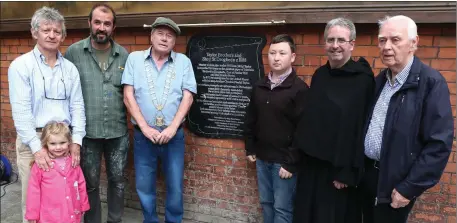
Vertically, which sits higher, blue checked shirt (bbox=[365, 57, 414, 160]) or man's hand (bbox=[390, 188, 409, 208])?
blue checked shirt (bbox=[365, 57, 414, 160])

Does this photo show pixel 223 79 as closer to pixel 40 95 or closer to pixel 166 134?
pixel 166 134

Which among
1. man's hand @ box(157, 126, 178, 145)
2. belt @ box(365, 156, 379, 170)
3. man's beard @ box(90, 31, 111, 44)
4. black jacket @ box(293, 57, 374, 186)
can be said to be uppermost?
man's beard @ box(90, 31, 111, 44)

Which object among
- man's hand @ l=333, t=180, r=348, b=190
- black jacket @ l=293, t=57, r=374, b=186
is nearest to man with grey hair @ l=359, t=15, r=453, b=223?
black jacket @ l=293, t=57, r=374, b=186

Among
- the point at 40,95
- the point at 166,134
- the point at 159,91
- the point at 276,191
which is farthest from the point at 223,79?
the point at 40,95

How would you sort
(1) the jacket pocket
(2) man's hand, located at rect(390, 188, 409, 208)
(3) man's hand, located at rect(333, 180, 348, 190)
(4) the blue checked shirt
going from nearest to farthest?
1. (2) man's hand, located at rect(390, 188, 409, 208)
2. (4) the blue checked shirt
3. (3) man's hand, located at rect(333, 180, 348, 190)
4. (1) the jacket pocket

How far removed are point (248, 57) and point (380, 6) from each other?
1.13 meters

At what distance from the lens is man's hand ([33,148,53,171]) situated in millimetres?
2736

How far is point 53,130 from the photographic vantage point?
2.78 m

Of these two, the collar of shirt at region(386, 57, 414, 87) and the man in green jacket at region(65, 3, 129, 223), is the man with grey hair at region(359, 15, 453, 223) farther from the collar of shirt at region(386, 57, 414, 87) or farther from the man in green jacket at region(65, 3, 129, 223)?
the man in green jacket at region(65, 3, 129, 223)

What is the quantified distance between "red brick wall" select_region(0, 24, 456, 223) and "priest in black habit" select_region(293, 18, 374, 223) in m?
0.56

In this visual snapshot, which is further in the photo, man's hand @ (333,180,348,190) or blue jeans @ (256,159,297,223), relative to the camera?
blue jeans @ (256,159,297,223)

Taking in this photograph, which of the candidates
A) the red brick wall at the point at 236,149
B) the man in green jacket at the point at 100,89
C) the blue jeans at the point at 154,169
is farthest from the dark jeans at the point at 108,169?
the red brick wall at the point at 236,149

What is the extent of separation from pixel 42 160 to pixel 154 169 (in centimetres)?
93

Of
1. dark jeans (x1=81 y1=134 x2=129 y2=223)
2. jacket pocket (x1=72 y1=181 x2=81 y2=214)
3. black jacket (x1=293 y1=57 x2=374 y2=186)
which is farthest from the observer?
dark jeans (x1=81 y1=134 x2=129 y2=223)
